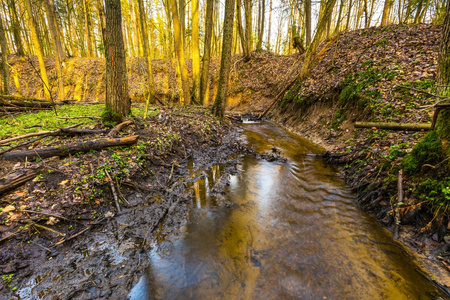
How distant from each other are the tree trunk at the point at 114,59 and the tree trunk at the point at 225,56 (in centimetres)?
473

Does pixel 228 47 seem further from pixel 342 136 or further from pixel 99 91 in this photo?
pixel 99 91

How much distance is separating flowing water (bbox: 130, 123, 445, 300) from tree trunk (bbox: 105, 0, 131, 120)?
3695 millimetres

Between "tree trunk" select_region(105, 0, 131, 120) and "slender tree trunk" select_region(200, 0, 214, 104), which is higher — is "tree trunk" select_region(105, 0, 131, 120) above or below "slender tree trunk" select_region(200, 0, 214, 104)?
below

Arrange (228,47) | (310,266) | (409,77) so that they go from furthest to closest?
(228,47) < (409,77) < (310,266)

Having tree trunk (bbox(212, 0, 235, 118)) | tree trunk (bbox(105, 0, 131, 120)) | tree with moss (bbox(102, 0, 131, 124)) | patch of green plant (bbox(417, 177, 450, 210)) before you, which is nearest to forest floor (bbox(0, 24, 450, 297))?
patch of green plant (bbox(417, 177, 450, 210))

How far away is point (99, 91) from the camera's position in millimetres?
20656

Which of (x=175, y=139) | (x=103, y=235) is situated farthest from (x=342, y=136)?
(x=103, y=235)

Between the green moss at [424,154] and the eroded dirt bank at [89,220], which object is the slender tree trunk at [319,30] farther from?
the eroded dirt bank at [89,220]

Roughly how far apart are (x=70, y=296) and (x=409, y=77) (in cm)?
966

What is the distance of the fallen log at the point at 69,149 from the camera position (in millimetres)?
3695

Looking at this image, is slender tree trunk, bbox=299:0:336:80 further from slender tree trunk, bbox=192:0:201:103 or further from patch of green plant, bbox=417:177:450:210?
patch of green plant, bbox=417:177:450:210

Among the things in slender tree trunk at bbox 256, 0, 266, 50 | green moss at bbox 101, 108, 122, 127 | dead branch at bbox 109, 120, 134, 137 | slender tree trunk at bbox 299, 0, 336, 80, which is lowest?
dead branch at bbox 109, 120, 134, 137

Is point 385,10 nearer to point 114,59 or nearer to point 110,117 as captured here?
point 114,59

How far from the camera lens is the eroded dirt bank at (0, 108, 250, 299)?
2.42 metres
